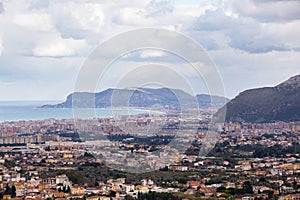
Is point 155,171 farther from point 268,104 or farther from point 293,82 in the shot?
point 293,82

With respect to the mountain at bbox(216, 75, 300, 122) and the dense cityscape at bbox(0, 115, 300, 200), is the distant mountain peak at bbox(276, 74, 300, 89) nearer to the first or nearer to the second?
the mountain at bbox(216, 75, 300, 122)

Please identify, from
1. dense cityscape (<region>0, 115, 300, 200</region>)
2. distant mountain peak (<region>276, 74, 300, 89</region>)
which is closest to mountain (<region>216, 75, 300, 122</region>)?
distant mountain peak (<region>276, 74, 300, 89</region>)

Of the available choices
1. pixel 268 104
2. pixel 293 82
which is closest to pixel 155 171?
pixel 268 104

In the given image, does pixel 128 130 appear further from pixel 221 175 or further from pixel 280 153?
pixel 221 175

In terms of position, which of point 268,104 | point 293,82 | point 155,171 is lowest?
point 155,171

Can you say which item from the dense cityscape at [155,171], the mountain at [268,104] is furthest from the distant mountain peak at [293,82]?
the dense cityscape at [155,171]

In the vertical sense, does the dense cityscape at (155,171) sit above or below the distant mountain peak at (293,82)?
below

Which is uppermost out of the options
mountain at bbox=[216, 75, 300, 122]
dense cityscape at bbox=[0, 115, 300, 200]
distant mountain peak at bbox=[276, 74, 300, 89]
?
distant mountain peak at bbox=[276, 74, 300, 89]

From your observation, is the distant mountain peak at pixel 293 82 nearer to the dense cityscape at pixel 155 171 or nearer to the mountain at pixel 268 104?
the mountain at pixel 268 104
